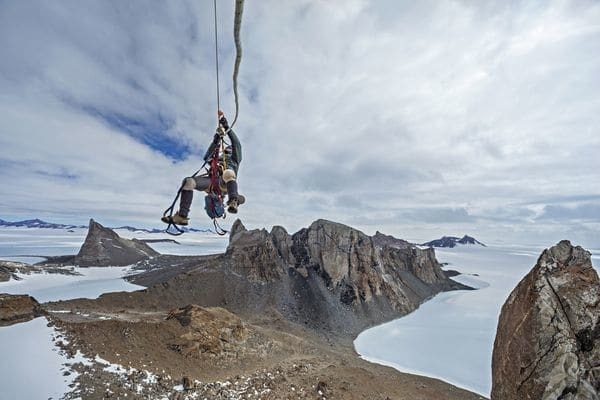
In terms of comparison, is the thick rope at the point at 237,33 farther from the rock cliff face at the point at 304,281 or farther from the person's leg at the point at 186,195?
the rock cliff face at the point at 304,281

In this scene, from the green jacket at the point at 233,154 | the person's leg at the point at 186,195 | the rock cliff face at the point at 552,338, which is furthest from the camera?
the rock cliff face at the point at 552,338

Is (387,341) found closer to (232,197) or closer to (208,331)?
(208,331)

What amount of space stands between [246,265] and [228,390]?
49389 millimetres

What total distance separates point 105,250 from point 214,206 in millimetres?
124969

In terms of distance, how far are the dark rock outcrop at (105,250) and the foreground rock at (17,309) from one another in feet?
319

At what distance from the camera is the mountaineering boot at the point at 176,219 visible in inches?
332

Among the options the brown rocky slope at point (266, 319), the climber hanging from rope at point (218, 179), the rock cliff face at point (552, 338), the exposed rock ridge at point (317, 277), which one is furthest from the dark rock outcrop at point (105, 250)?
the rock cliff face at point (552, 338)

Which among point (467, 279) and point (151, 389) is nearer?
point (151, 389)

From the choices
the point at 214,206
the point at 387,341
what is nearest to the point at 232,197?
the point at 214,206

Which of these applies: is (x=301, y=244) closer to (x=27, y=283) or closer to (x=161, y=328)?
(x=161, y=328)

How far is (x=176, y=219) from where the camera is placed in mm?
8484

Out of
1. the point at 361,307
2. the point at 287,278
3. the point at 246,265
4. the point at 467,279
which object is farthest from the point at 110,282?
the point at 467,279

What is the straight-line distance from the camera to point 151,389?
54.3 feet

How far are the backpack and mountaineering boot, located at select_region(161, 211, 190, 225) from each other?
3.17 feet
